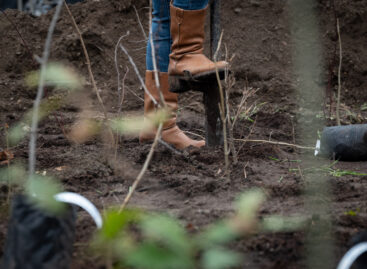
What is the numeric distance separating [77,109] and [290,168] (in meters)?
2.19

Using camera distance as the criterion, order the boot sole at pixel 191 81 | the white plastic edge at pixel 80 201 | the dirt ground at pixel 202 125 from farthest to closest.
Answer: the boot sole at pixel 191 81, the dirt ground at pixel 202 125, the white plastic edge at pixel 80 201

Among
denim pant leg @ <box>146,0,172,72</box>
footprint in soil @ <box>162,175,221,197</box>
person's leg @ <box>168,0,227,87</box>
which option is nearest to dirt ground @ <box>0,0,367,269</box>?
footprint in soil @ <box>162,175,221,197</box>

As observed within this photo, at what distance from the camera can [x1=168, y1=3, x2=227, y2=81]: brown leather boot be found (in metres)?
2.32

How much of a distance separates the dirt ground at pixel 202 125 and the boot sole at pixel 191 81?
328 millimetres

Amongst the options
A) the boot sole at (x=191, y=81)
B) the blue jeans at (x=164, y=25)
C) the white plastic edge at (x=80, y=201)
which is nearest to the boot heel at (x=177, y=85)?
the boot sole at (x=191, y=81)

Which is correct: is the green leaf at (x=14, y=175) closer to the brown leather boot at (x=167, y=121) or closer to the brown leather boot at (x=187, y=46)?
the brown leather boot at (x=167, y=121)

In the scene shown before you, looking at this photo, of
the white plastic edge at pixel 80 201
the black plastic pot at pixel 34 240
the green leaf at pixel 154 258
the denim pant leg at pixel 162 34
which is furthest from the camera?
the denim pant leg at pixel 162 34

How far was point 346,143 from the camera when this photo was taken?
237cm

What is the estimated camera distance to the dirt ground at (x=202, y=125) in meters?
1.55

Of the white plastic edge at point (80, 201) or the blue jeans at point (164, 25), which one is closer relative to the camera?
the white plastic edge at point (80, 201)

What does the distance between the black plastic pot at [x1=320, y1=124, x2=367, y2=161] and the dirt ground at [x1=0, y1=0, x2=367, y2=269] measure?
50mm

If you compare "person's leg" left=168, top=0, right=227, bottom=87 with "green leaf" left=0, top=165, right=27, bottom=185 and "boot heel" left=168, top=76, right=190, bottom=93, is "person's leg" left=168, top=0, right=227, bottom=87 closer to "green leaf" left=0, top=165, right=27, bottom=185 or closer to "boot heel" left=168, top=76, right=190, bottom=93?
"boot heel" left=168, top=76, right=190, bottom=93

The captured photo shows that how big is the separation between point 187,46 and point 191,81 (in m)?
0.21

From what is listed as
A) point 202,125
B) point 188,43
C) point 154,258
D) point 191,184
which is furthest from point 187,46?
point 154,258
